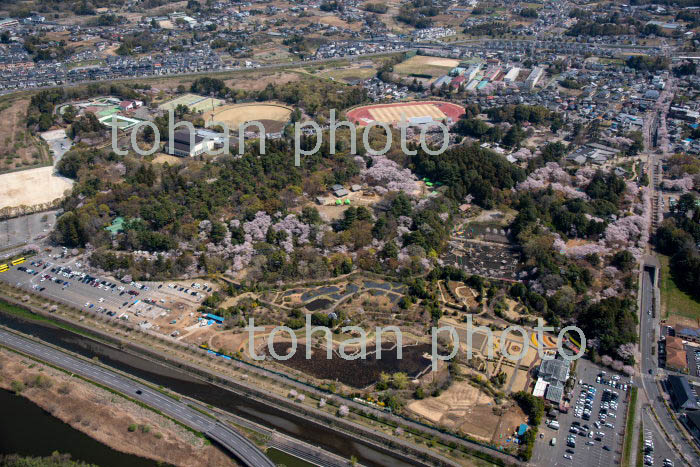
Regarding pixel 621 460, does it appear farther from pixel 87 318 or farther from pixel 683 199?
pixel 87 318

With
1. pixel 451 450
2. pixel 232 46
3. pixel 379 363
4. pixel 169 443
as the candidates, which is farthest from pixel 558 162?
pixel 232 46

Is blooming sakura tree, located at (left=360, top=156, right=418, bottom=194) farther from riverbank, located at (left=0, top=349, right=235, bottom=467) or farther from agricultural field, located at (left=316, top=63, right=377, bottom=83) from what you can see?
agricultural field, located at (left=316, top=63, right=377, bottom=83)

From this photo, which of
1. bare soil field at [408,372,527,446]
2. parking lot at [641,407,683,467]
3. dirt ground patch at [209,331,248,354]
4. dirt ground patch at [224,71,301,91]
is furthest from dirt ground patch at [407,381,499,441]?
dirt ground patch at [224,71,301,91]

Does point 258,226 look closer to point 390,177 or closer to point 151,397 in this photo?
point 390,177

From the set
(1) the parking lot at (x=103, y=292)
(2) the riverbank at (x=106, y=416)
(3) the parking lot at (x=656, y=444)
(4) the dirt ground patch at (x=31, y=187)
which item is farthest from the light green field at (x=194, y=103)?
(3) the parking lot at (x=656, y=444)

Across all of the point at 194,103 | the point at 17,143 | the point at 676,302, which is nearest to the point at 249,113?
the point at 194,103

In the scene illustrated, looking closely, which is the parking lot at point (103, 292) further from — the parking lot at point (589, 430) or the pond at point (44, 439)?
the parking lot at point (589, 430)
